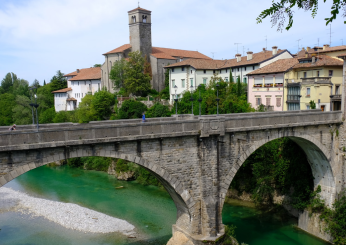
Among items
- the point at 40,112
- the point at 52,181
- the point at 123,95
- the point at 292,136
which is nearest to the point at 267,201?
the point at 292,136

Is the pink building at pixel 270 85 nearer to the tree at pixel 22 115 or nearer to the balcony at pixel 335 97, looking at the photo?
the balcony at pixel 335 97

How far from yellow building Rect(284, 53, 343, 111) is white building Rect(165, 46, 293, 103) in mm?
10710

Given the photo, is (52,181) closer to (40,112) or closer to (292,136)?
(292,136)

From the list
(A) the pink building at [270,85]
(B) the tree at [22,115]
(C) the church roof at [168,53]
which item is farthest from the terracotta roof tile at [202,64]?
(B) the tree at [22,115]

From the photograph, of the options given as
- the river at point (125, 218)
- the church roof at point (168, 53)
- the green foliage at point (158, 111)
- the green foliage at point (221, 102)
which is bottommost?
the river at point (125, 218)

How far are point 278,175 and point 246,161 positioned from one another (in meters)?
3.36

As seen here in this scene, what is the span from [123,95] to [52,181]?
23.5m

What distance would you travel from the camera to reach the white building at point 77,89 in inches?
2680

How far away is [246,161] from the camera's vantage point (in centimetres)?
2922

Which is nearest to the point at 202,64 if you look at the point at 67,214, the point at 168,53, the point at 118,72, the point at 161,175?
the point at 168,53

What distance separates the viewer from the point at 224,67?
51.1 meters

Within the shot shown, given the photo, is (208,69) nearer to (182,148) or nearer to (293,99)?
(293,99)

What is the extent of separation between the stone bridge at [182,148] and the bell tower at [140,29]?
Answer: 143ft

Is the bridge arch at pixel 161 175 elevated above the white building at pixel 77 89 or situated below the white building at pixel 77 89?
below
